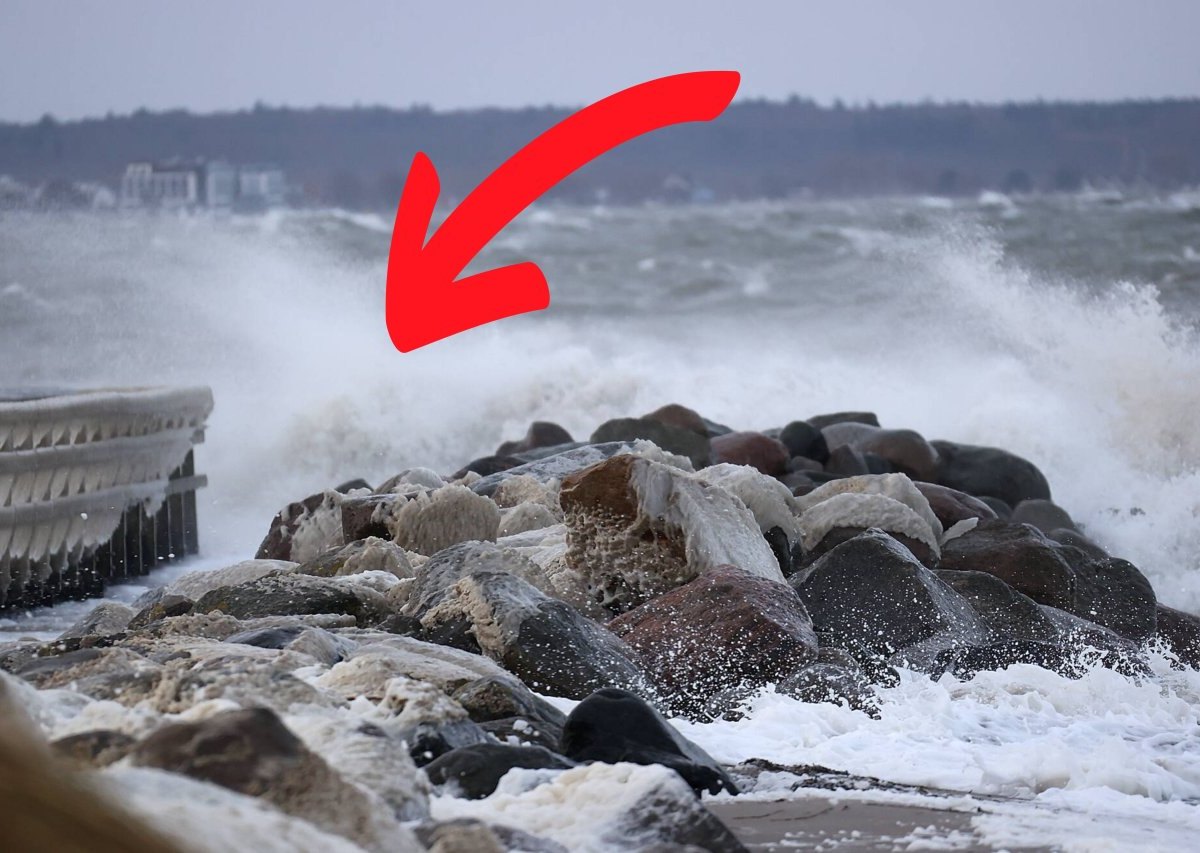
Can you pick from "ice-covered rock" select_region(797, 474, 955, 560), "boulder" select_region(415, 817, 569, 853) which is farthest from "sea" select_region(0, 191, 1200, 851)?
"ice-covered rock" select_region(797, 474, 955, 560)

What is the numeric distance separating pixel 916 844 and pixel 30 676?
74.5 inches

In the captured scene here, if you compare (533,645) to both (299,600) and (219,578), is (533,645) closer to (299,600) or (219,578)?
(299,600)

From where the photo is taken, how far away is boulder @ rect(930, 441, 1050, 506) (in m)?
10.2

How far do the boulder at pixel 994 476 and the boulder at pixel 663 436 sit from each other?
5.79 feet

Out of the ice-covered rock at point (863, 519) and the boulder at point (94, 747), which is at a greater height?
the boulder at point (94, 747)

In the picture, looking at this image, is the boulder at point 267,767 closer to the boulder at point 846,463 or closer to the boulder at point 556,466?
the boulder at point 556,466

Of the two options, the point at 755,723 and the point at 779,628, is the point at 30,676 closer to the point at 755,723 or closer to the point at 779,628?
the point at 755,723

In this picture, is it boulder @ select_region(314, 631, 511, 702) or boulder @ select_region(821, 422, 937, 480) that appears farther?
boulder @ select_region(821, 422, 937, 480)

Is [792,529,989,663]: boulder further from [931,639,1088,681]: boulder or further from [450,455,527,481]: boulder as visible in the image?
[450,455,527,481]: boulder

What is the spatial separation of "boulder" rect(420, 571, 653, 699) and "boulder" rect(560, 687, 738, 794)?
68 centimetres

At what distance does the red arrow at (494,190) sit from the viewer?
23.3ft

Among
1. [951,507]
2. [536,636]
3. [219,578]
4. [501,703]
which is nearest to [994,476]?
[951,507]

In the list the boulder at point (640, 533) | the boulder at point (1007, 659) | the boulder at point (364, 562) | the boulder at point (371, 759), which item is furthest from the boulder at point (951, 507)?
the boulder at point (371, 759)

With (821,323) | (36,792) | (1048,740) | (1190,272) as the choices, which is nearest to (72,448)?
(1048,740)
